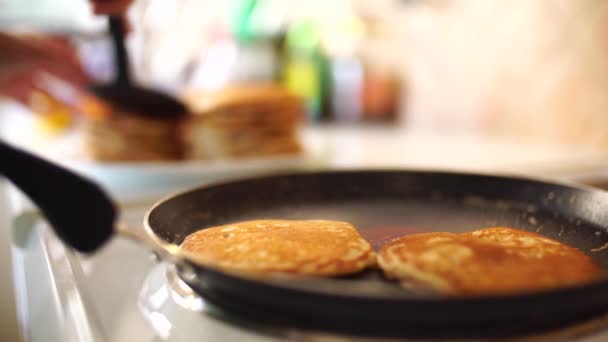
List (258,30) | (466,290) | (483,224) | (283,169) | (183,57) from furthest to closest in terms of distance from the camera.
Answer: (183,57) < (258,30) < (283,169) < (483,224) < (466,290)

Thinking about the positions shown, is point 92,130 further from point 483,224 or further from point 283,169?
point 483,224

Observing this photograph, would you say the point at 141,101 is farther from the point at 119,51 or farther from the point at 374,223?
the point at 374,223

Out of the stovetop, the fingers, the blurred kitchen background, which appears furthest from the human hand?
the stovetop

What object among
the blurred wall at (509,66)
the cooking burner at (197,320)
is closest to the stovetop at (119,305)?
the cooking burner at (197,320)

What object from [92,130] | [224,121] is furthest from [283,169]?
[92,130]

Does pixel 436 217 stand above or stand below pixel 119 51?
below

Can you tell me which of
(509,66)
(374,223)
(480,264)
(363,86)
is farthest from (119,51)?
(363,86)
